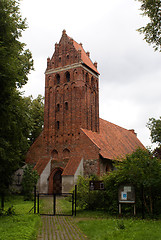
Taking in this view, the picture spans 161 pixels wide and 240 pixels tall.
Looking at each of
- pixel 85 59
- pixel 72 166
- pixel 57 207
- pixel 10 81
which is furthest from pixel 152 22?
pixel 85 59

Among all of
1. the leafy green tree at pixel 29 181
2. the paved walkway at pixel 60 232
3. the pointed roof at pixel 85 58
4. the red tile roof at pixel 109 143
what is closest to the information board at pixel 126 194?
the paved walkway at pixel 60 232

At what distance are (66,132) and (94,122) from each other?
3919 millimetres

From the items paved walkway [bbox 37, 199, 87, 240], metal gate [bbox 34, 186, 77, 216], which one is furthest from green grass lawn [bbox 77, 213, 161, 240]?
metal gate [bbox 34, 186, 77, 216]

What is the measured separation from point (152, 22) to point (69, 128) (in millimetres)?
18332

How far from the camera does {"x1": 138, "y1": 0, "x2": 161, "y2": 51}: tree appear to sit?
12810 mm

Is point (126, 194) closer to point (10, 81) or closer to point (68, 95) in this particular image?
point (10, 81)

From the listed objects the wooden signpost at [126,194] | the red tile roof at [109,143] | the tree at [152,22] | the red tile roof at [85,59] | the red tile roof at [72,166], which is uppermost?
the red tile roof at [85,59]

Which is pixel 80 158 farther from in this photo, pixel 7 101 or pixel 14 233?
pixel 14 233

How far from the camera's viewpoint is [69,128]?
29.9 meters

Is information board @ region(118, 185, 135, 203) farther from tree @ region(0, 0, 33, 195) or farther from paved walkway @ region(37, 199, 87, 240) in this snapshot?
tree @ region(0, 0, 33, 195)

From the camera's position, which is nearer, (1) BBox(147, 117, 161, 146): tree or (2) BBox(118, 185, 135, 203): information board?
(2) BBox(118, 185, 135, 203): information board

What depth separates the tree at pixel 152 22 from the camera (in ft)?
42.0

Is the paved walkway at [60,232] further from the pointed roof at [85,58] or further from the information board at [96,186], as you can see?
the pointed roof at [85,58]

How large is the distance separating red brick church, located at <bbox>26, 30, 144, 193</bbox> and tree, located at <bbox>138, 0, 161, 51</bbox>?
619 inches
